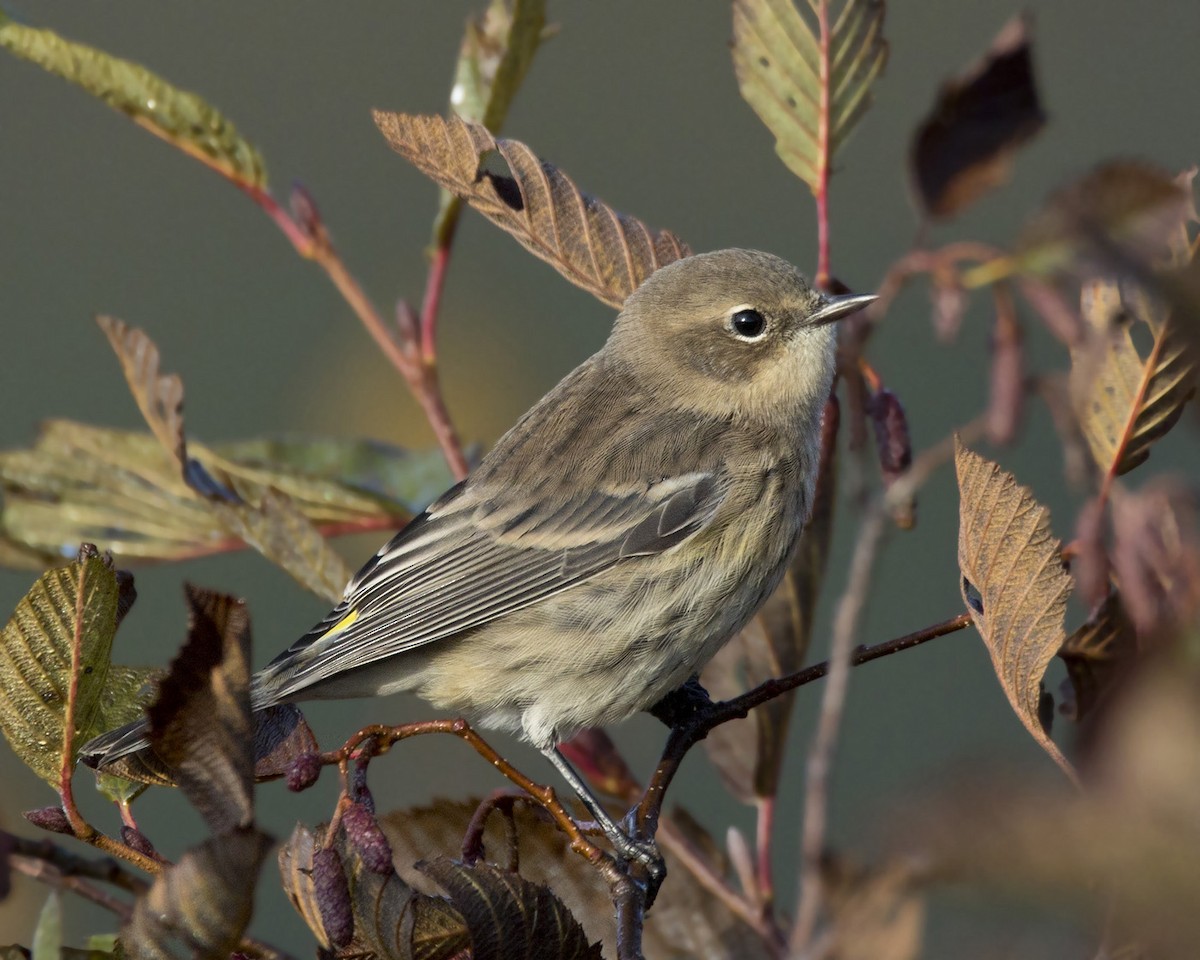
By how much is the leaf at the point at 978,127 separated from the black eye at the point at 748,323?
2.28m

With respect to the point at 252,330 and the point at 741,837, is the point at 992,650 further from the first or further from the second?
the point at 252,330

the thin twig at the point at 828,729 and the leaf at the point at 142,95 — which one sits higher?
the leaf at the point at 142,95

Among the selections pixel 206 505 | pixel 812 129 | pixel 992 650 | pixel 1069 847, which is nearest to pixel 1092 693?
pixel 992 650

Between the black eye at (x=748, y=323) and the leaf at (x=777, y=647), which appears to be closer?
the leaf at (x=777, y=647)

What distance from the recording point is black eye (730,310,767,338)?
3.42m

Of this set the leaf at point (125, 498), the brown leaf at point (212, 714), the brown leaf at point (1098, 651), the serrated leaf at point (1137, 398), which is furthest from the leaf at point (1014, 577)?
the leaf at point (125, 498)

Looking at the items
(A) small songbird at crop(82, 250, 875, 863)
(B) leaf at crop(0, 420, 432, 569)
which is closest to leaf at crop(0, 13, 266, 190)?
(B) leaf at crop(0, 420, 432, 569)

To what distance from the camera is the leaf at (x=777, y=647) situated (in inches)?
89.8

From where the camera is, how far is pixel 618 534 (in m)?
3.18

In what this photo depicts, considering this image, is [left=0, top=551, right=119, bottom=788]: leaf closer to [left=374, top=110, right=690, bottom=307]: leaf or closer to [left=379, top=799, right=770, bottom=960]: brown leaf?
[left=379, top=799, right=770, bottom=960]: brown leaf

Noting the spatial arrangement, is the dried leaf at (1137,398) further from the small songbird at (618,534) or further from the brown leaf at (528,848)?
the small songbird at (618,534)

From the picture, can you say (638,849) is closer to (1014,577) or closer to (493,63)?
(1014,577)

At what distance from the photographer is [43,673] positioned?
5.02ft

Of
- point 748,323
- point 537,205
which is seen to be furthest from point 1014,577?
point 748,323
